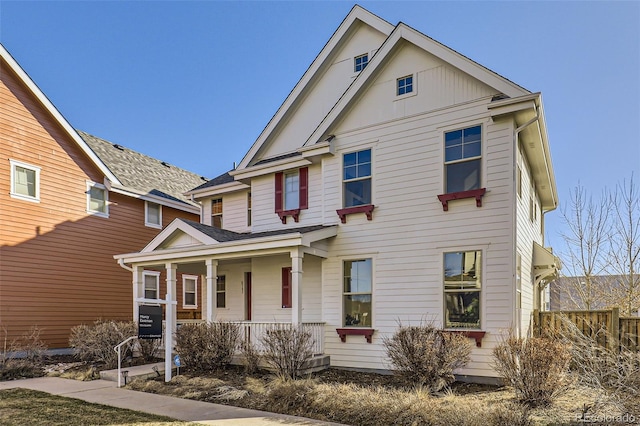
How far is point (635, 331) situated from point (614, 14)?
8.29 meters

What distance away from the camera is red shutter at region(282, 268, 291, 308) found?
1269 centimetres

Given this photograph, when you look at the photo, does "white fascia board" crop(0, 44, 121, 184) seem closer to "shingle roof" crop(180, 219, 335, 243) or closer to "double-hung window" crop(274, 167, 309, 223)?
"shingle roof" crop(180, 219, 335, 243)

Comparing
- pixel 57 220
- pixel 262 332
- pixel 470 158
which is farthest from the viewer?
pixel 57 220

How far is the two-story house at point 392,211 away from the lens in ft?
31.3

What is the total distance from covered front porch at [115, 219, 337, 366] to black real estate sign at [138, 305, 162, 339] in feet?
0.88

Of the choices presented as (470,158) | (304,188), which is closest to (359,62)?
(304,188)

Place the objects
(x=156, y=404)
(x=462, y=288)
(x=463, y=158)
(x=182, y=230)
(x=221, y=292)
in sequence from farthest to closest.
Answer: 1. (x=221, y=292)
2. (x=182, y=230)
3. (x=463, y=158)
4. (x=462, y=288)
5. (x=156, y=404)

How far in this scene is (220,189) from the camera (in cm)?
1514

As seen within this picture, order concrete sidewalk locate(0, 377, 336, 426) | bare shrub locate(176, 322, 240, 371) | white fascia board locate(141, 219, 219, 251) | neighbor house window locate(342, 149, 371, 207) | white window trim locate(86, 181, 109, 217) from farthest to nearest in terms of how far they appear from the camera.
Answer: white window trim locate(86, 181, 109, 217) → white fascia board locate(141, 219, 219, 251) → neighbor house window locate(342, 149, 371, 207) → bare shrub locate(176, 322, 240, 371) → concrete sidewalk locate(0, 377, 336, 426)

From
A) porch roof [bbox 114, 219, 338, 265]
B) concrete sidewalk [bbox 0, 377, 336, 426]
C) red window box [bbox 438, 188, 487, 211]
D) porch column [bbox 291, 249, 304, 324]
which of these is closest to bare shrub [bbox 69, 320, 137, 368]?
concrete sidewalk [bbox 0, 377, 336, 426]

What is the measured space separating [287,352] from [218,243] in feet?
12.2

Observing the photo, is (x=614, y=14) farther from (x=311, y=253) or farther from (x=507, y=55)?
(x=311, y=253)

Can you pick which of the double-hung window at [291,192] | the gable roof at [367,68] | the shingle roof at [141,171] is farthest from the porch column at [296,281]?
the shingle roof at [141,171]

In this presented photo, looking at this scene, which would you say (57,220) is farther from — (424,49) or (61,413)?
(424,49)
